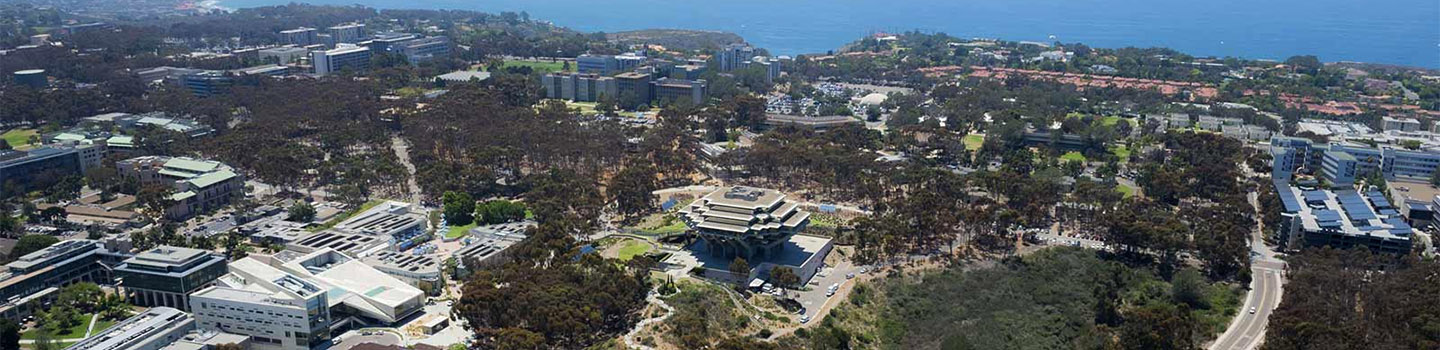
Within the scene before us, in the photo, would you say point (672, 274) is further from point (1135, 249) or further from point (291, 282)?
point (1135, 249)

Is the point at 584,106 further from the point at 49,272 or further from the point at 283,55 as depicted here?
the point at 49,272

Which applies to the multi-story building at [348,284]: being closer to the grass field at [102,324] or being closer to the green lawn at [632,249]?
the grass field at [102,324]

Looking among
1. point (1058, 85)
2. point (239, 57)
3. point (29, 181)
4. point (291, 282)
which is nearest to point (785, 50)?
point (1058, 85)

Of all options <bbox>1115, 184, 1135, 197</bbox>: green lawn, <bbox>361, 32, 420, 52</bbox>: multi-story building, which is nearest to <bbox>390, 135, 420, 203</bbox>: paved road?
A: <bbox>1115, 184, 1135, 197</bbox>: green lawn

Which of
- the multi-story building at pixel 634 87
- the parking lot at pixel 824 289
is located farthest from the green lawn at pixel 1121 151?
the multi-story building at pixel 634 87

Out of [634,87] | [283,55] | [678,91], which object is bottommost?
[678,91]

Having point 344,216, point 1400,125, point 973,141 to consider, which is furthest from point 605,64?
point 1400,125
